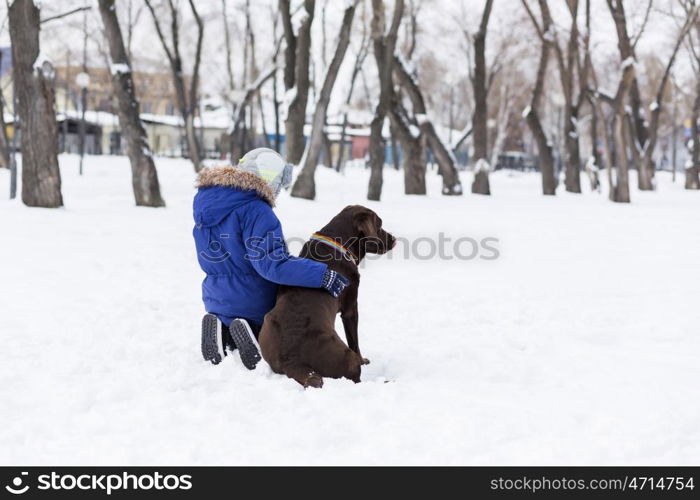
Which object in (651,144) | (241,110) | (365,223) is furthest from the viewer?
(241,110)

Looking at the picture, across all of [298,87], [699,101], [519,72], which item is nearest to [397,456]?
[298,87]

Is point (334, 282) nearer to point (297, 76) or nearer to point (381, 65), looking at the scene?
point (297, 76)

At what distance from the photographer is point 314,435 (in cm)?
383

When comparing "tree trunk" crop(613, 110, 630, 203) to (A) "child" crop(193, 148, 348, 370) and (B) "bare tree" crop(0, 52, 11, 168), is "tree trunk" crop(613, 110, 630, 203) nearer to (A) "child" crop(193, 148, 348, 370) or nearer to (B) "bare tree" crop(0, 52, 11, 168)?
(B) "bare tree" crop(0, 52, 11, 168)

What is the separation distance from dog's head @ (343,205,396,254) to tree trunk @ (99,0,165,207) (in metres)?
11.2

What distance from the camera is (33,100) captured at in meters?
13.5

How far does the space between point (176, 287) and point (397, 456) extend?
5.24 meters

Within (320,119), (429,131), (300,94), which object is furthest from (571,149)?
Answer: (320,119)

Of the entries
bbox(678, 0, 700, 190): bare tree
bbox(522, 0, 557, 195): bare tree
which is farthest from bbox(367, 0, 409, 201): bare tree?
bbox(678, 0, 700, 190): bare tree

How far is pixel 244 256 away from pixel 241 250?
1.5 inches

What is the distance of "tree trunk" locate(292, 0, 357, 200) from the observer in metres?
18.5

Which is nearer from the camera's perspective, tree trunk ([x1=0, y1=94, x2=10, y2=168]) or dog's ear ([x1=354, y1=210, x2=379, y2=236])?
dog's ear ([x1=354, y1=210, x2=379, y2=236])

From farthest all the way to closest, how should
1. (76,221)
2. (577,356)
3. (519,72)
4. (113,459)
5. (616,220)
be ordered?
(519,72)
(616,220)
(76,221)
(577,356)
(113,459)
